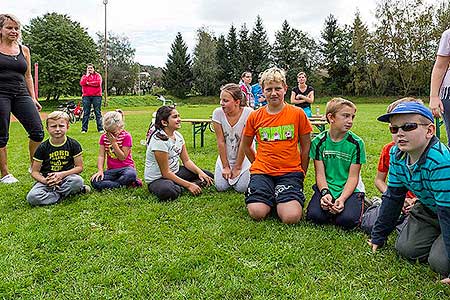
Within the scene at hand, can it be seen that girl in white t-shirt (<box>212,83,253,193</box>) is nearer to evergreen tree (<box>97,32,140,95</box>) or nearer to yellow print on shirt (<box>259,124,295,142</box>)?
yellow print on shirt (<box>259,124,295,142</box>)

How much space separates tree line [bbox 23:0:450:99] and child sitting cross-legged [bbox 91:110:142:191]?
3171 centimetres

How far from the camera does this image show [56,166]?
176 inches

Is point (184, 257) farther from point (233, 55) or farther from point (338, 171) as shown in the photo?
point (233, 55)

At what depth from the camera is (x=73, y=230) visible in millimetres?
3547

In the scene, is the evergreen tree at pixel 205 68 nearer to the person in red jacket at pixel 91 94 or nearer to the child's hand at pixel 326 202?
the person in red jacket at pixel 91 94

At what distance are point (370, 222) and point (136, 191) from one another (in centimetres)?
261

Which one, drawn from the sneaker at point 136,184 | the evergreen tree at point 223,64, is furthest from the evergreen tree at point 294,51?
the sneaker at point 136,184

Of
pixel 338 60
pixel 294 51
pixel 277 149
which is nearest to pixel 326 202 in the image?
pixel 277 149

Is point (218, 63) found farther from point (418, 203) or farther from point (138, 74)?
point (418, 203)

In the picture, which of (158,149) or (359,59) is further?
(359,59)

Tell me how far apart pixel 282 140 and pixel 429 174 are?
1.65 m

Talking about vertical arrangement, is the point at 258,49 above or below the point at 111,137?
above

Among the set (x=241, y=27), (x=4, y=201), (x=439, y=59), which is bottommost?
(x=4, y=201)

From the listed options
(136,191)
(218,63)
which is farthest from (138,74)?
(136,191)
